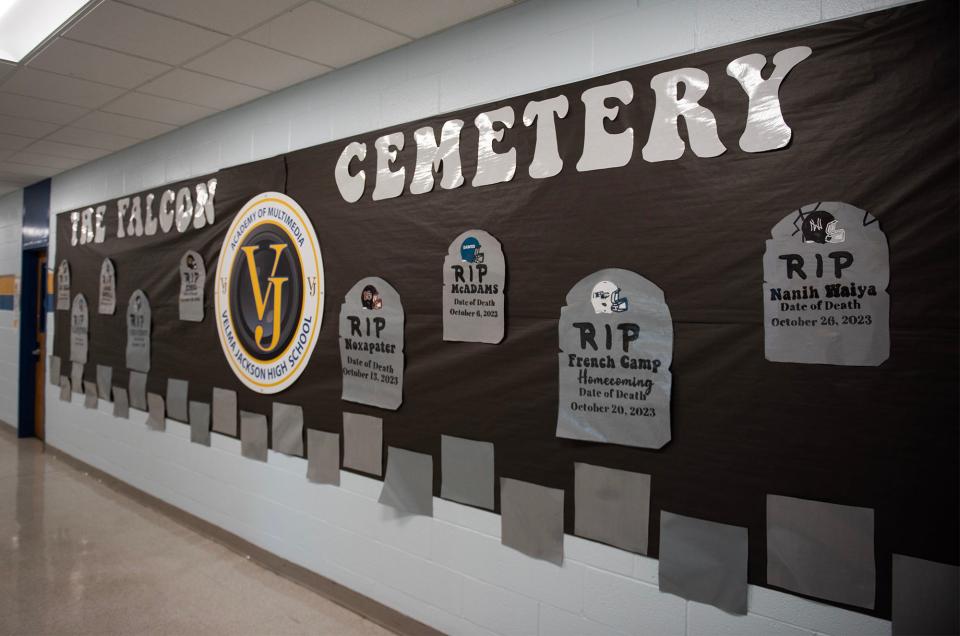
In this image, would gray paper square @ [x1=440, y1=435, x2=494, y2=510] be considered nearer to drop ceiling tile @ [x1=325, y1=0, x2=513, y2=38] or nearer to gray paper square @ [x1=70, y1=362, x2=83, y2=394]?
drop ceiling tile @ [x1=325, y1=0, x2=513, y2=38]

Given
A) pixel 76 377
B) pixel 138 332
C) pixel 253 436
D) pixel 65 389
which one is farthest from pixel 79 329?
pixel 253 436

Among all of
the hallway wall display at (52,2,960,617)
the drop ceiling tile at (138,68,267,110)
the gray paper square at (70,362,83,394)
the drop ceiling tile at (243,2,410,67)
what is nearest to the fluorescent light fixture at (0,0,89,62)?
the drop ceiling tile at (138,68,267,110)

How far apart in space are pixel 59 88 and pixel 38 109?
524mm

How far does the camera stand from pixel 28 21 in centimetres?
260

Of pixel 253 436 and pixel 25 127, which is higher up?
pixel 25 127

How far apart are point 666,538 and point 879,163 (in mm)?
1168

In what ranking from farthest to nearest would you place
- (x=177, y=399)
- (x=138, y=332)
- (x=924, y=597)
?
1. (x=138, y=332)
2. (x=177, y=399)
3. (x=924, y=597)

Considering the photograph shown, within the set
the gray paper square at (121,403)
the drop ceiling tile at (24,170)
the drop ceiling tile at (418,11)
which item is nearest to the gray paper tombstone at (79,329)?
the gray paper square at (121,403)

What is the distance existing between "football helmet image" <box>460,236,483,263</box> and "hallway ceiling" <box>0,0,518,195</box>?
2.82 ft

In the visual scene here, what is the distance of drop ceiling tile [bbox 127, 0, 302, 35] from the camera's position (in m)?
2.17

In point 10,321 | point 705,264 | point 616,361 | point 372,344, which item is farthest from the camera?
point 10,321

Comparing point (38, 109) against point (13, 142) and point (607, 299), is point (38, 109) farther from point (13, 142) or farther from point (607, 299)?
point (607, 299)

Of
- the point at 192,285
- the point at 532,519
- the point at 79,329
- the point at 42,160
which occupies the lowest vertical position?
the point at 532,519

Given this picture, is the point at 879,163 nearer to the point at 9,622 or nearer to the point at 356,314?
the point at 356,314
